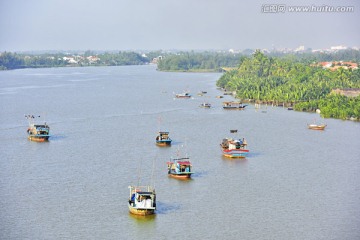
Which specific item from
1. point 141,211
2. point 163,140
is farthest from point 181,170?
point 163,140

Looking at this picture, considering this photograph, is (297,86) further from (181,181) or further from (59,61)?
(59,61)

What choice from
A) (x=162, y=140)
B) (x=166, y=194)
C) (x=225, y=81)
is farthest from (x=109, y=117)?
(x=225, y=81)

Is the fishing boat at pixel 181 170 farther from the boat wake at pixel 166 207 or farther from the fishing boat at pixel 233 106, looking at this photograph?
the fishing boat at pixel 233 106

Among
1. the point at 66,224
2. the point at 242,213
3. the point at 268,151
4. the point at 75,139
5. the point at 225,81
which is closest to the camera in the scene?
the point at 66,224

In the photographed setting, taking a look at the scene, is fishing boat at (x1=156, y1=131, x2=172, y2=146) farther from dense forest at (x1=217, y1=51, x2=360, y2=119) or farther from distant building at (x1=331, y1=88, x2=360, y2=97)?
distant building at (x1=331, y1=88, x2=360, y2=97)

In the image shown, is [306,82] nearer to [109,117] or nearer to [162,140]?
[109,117]

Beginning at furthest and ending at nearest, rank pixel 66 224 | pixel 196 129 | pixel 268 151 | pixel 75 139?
pixel 196 129 < pixel 75 139 < pixel 268 151 < pixel 66 224

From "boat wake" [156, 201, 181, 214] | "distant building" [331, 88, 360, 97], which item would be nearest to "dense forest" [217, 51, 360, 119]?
"distant building" [331, 88, 360, 97]
